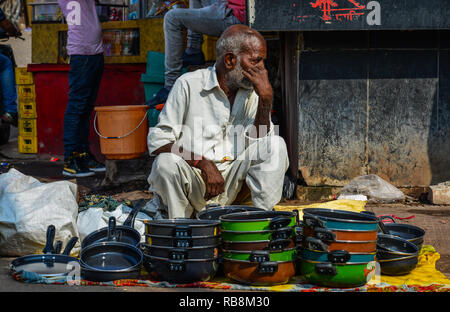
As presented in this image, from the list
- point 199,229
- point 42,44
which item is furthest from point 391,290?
point 42,44

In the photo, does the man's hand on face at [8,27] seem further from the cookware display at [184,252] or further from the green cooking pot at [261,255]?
the green cooking pot at [261,255]

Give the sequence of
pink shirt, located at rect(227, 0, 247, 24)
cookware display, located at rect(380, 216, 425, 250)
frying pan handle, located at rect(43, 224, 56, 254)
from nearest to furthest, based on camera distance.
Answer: frying pan handle, located at rect(43, 224, 56, 254)
cookware display, located at rect(380, 216, 425, 250)
pink shirt, located at rect(227, 0, 247, 24)

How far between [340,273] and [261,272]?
37 centimetres

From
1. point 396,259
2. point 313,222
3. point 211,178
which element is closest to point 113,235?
point 211,178

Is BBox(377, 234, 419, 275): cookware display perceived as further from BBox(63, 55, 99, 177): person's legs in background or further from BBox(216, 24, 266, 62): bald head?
BBox(63, 55, 99, 177): person's legs in background

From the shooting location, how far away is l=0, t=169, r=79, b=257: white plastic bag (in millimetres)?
3531

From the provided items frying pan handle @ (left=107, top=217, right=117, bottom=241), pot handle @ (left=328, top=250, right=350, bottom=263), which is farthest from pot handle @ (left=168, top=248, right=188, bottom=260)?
pot handle @ (left=328, top=250, right=350, bottom=263)

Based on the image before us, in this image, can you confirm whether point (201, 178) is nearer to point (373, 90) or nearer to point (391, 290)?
point (391, 290)

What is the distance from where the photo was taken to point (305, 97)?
5168 millimetres

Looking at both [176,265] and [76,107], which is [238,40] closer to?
[176,265]

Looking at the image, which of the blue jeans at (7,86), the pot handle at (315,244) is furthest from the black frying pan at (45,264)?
the blue jeans at (7,86)

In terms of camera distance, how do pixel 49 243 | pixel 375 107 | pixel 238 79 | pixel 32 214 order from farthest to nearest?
pixel 375 107
pixel 238 79
pixel 32 214
pixel 49 243

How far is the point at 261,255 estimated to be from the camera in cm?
278

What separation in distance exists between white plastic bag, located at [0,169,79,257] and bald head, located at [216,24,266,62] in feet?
4.59
